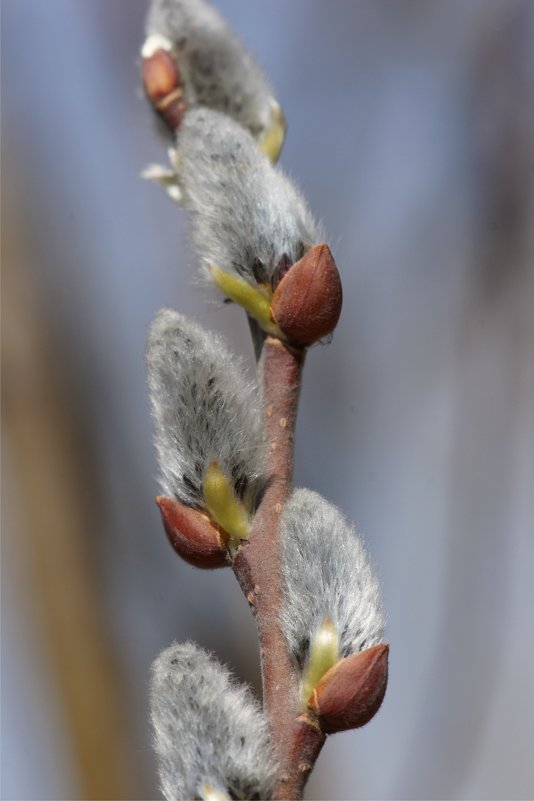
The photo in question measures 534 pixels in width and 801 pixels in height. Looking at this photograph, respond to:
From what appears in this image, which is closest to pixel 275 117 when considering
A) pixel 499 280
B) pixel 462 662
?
pixel 462 662

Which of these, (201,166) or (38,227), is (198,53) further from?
(38,227)

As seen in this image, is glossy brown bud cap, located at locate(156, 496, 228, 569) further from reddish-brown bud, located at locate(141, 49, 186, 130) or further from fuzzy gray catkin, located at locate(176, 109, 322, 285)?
reddish-brown bud, located at locate(141, 49, 186, 130)

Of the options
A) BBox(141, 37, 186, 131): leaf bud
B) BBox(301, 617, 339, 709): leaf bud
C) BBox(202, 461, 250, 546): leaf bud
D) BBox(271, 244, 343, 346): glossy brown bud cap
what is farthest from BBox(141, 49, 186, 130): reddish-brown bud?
BBox(301, 617, 339, 709): leaf bud

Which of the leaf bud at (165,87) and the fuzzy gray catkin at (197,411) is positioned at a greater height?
the leaf bud at (165,87)

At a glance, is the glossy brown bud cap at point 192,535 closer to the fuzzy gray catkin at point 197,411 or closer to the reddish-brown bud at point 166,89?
the fuzzy gray catkin at point 197,411

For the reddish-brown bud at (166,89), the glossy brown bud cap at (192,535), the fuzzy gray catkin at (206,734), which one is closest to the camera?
the fuzzy gray catkin at (206,734)

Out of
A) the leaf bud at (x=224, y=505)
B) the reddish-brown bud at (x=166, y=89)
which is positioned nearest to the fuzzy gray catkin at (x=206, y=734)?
the leaf bud at (x=224, y=505)
